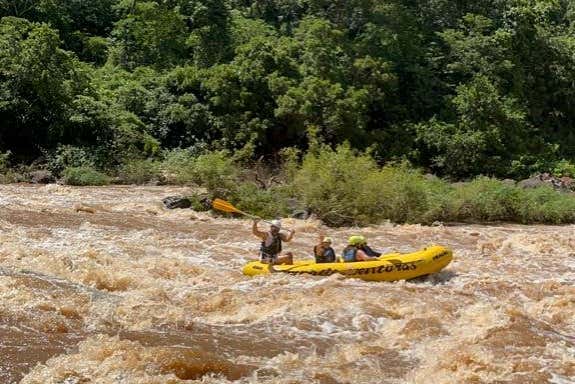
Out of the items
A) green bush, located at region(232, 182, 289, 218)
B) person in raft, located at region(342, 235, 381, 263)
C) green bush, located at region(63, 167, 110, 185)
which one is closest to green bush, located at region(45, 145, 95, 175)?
green bush, located at region(63, 167, 110, 185)

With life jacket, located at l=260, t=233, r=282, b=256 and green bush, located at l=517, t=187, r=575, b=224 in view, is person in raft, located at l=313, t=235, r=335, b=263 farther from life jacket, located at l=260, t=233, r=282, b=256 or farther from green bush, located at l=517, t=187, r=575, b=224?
green bush, located at l=517, t=187, r=575, b=224

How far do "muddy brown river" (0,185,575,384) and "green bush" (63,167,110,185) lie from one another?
586 cm

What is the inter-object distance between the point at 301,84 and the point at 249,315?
15336mm

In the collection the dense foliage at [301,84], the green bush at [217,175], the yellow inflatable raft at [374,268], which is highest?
the dense foliage at [301,84]

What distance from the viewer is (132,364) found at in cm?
621

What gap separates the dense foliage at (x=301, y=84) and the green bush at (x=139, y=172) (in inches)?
6.6

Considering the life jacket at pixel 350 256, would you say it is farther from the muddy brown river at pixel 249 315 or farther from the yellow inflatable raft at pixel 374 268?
the muddy brown river at pixel 249 315

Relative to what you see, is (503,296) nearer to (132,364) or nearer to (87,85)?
(132,364)

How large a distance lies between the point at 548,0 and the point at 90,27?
19.4 meters

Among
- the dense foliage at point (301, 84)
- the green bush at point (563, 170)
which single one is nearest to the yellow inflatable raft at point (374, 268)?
the dense foliage at point (301, 84)

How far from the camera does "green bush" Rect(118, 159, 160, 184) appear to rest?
19.7 metres

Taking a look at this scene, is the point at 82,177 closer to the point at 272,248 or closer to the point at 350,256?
the point at 272,248

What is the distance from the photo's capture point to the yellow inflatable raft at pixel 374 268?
998 centimetres

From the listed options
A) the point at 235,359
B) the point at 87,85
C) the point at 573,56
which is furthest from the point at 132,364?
the point at 573,56
